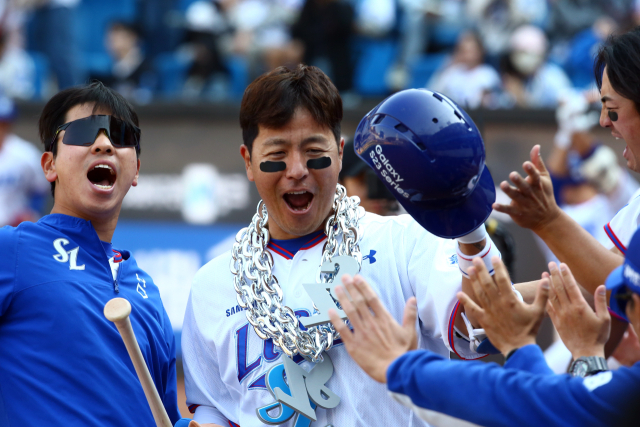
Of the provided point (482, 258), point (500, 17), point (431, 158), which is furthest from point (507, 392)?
point (500, 17)

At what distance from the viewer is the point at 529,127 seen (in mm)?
7551

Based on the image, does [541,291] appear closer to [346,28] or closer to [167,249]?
[167,249]

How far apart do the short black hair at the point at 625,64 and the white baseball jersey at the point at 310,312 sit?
811mm

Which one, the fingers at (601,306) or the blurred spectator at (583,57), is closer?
the fingers at (601,306)

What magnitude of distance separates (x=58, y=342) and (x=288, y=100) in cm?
120

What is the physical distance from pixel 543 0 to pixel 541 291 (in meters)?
8.56

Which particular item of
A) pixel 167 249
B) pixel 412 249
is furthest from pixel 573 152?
pixel 412 249

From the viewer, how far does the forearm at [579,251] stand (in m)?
2.45

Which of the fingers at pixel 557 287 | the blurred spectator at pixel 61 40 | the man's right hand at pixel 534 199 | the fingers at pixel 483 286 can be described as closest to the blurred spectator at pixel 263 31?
the blurred spectator at pixel 61 40

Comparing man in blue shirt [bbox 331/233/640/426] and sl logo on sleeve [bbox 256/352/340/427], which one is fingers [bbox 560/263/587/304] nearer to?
man in blue shirt [bbox 331/233/640/426]

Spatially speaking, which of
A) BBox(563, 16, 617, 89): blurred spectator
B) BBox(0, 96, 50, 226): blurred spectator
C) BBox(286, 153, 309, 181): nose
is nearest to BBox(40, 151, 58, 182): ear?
BBox(286, 153, 309, 181): nose

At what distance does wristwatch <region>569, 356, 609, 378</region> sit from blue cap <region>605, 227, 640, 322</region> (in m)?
0.17

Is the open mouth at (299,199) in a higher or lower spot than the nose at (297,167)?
lower

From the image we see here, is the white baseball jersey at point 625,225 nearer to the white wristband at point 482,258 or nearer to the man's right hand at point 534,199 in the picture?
the man's right hand at point 534,199
